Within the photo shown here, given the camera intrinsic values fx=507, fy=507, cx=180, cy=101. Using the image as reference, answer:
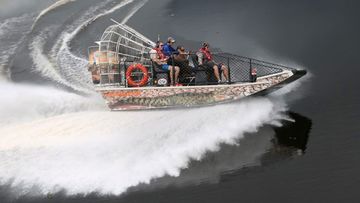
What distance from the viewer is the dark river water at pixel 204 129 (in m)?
18.2

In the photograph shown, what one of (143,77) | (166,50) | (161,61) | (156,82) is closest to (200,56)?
(166,50)

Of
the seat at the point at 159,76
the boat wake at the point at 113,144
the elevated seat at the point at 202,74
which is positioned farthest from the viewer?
the seat at the point at 159,76

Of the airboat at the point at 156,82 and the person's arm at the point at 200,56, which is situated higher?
the person's arm at the point at 200,56

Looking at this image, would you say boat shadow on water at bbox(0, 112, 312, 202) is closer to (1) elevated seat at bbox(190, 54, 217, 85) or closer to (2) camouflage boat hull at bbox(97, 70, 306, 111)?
(2) camouflage boat hull at bbox(97, 70, 306, 111)

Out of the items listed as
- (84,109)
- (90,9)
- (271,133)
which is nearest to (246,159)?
(271,133)

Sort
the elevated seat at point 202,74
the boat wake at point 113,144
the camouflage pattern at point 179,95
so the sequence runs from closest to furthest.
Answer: the boat wake at point 113,144, the camouflage pattern at point 179,95, the elevated seat at point 202,74

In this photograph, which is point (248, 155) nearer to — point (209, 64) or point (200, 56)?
point (209, 64)

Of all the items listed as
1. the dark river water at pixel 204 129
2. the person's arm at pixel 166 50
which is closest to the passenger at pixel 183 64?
the person's arm at pixel 166 50

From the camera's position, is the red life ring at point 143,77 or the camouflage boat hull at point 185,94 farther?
the red life ring at point 143,77

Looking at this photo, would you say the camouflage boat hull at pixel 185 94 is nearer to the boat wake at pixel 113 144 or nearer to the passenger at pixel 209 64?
the boat wake at pixel 113 144

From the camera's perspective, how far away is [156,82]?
23.9 metres

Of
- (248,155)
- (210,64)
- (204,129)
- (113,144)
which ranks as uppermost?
(210,64)

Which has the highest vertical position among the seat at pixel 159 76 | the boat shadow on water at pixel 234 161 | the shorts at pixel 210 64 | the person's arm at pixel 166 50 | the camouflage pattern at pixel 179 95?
the person's arm at pixel 166 50

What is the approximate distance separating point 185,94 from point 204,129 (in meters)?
2.51
